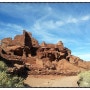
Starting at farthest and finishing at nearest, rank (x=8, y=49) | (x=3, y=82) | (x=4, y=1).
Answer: (x=8, y=49) < (x=3, y=82) < (x=4, y=1)

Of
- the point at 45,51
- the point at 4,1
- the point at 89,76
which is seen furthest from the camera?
the point at 45,51

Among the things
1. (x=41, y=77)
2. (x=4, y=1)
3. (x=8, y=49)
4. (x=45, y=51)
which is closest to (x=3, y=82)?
(x=4, y=1)

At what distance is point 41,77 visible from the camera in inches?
1318

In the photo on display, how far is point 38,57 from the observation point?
40.3 meters

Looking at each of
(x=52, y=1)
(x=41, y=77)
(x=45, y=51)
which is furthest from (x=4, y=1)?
(x=45, y=51)

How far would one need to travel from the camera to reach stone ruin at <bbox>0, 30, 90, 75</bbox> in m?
34.9

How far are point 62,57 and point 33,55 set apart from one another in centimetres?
402

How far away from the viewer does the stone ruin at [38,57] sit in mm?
34906

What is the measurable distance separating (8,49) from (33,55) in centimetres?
445

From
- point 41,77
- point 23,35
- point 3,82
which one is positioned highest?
point 23,35

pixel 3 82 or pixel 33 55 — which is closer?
pixel 3 82

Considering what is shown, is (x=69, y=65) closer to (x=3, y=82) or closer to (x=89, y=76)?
(x=89, y=76)

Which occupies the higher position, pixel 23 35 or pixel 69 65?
pixel 23 35

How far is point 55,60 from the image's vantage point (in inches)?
1639
